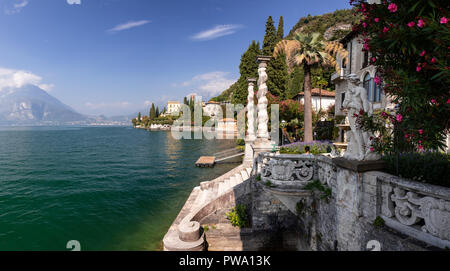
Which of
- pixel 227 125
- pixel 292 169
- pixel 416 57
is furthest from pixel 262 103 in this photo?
pixel 227 125

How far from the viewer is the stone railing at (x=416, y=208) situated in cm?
295

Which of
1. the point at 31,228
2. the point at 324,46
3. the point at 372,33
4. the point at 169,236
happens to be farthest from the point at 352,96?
the point at 31,228

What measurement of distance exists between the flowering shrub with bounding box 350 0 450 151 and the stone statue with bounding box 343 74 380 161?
109cm

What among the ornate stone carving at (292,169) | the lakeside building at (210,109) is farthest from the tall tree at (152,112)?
the ornate stone carving at (292,169)

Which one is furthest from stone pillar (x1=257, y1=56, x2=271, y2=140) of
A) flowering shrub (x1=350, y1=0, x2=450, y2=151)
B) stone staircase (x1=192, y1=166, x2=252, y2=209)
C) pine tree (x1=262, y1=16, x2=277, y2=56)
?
pine tree (x1=262, y1=16, x2=277, y2=56)

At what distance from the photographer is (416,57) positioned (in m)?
2.64

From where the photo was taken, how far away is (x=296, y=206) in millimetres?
7406

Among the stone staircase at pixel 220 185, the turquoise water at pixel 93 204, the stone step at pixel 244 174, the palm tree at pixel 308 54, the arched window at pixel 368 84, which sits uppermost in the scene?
the palm tree at pixel 308 54

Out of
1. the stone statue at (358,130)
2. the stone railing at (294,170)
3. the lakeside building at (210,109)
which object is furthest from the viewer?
the lakeside building at (210,109)

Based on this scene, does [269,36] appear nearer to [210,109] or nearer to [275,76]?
[275,76]

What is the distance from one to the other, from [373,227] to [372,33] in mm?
3260

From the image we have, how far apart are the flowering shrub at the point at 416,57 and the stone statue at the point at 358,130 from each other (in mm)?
1094

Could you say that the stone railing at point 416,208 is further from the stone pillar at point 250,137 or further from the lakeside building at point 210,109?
the lakeside building at point 210,109
